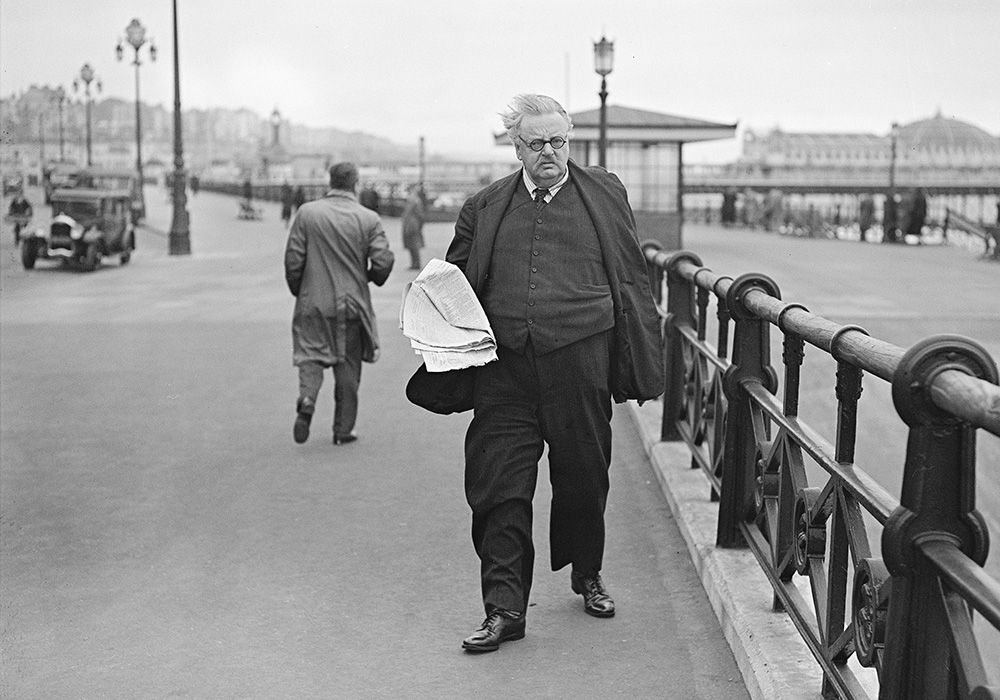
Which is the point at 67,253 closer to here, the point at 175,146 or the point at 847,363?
the point at 175,146

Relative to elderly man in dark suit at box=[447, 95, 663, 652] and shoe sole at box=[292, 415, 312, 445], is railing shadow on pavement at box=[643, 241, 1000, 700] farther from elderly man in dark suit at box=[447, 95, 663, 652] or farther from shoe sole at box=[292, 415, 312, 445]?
shoe sole at box=[292, 415, 312, 445]

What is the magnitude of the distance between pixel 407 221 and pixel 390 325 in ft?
31.7

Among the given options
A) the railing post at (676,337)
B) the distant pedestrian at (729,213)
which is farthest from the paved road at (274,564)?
the distant pedestrian at (729,213)

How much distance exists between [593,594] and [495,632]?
1.81 feet

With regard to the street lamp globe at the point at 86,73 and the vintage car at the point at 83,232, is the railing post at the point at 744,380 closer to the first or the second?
the vintage car at the point at 83,232

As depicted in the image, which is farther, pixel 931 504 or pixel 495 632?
pixel 495 632

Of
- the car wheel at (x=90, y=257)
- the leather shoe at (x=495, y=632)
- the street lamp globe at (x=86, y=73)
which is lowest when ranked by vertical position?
the leather shoe at (x=495, y=632)

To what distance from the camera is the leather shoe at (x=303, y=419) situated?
866 cm

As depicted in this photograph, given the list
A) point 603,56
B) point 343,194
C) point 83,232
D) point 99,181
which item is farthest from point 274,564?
point 99,181

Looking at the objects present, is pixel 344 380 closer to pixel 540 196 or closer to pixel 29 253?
pixel 540 196

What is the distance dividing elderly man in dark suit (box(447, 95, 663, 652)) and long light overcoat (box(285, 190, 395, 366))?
150 inches

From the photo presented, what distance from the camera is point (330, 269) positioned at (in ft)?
28.6

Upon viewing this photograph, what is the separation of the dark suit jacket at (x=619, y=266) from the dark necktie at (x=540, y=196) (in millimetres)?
94

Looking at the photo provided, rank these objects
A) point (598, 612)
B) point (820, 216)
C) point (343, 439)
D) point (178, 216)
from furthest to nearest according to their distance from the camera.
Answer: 1. point (820, 216)
2. point (178, 216)
3. point (343, 439)
4. point (598, 612)
